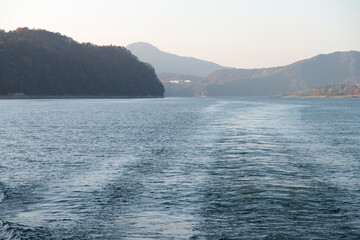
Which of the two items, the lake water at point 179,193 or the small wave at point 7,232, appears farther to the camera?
the lake water at point 179,193

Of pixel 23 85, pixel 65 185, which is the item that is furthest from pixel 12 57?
pixel 65 185

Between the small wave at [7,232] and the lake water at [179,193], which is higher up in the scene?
the small wave at [7,232]

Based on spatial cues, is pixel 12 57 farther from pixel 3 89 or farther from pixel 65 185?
pixel 65 185

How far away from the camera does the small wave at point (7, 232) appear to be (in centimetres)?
968

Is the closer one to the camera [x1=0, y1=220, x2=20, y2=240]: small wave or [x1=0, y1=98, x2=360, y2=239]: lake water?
[x1=0, y1=220, x2=20, y2=240]: small wave

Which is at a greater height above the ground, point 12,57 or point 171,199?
point 12,57

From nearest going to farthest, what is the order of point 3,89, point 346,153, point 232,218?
point 232,218
point 346,153
point 3,89

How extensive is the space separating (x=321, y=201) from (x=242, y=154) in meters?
11.3

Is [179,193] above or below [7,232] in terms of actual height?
below

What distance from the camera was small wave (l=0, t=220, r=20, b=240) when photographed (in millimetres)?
9680

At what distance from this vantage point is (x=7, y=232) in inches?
394

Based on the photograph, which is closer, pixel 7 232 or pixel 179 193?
pixel 7 232

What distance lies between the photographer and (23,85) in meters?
185

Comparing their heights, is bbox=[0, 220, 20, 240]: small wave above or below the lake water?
above
